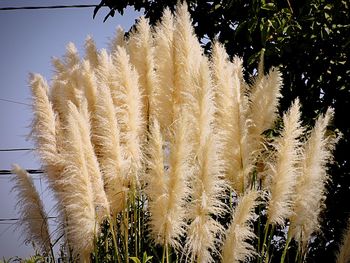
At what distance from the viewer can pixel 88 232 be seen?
7.45 ft

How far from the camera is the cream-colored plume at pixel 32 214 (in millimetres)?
2686

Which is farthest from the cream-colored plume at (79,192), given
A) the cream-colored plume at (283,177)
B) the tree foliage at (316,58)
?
the tree foliage at (316,58)

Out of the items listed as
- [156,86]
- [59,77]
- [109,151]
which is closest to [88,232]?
[109,151]

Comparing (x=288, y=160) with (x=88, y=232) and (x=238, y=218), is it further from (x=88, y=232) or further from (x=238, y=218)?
(x=88, y=232)

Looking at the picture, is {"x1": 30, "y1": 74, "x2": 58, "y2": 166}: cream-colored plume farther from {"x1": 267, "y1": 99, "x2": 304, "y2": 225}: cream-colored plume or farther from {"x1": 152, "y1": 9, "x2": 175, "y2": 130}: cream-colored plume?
{"x1": 267, "y1": 99, "x2": 304, "y2": 225}: cream-colored plume

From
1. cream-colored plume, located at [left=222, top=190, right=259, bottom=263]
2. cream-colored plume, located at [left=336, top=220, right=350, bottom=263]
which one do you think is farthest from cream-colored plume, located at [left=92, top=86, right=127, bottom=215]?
cream-colored plume, located at [left=336, top=220, right=350, bottom=263]

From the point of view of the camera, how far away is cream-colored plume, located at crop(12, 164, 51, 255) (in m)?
2.69

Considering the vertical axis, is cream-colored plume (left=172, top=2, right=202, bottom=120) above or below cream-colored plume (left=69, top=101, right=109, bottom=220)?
above

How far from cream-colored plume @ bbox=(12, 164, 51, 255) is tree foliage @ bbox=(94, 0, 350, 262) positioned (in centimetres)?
144

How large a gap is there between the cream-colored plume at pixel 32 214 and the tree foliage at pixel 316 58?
1.44 m

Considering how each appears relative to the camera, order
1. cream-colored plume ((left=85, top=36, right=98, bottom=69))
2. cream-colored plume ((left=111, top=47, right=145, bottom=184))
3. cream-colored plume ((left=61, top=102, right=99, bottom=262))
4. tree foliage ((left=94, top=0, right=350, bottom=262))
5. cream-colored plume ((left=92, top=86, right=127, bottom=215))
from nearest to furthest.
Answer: cream-colored plume ((left=61, top=102, right=99, bottom=262)) < cream-colored plume ((left=92, top=86, right=127, bottom=215)) < cream-colored plume ((left=111, top=47, right=145, bottom=184)) < tree foliage ((left=94, top=0, right=350, bottom=262)) < cream-colored plume ((left=85, top=36, right=98, bottom=69))

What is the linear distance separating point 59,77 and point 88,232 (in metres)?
1.23

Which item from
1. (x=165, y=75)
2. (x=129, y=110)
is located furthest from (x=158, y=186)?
(x=165, y=75)

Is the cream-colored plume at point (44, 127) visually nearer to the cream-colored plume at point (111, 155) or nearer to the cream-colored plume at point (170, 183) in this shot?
the cream-colored plume at point (111, 155)
